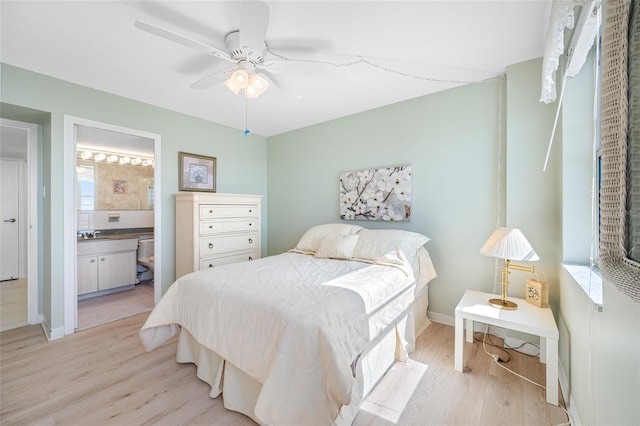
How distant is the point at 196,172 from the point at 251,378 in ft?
9.11

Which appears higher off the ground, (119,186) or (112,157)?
(112,157)

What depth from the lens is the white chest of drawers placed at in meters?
3.04

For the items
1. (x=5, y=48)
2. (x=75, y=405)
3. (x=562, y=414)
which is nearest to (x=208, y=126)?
(x=5, y=48)

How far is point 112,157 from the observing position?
3775 mm

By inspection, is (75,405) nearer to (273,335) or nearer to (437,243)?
(273,335)

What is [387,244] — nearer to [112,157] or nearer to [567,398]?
[567,398]

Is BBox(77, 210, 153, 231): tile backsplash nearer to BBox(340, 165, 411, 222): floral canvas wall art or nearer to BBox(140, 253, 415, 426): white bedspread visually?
BBox(140, 253, 415, 426): white bedspread

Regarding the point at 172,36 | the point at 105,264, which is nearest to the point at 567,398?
the point at 172,36

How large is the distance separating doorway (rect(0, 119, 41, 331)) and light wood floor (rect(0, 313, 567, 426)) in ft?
2.57

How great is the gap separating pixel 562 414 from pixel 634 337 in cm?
114

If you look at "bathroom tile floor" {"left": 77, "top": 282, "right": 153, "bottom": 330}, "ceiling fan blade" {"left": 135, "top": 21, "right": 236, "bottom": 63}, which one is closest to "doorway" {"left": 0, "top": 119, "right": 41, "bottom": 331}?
"bathroom tile floor" {"left": 77, "top": 282, "right": 153, "bottom": 330}

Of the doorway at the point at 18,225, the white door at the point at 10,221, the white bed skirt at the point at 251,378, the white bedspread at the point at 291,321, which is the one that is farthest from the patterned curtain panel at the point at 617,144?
the white door at the point at 10,221

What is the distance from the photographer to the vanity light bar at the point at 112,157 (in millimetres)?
3547

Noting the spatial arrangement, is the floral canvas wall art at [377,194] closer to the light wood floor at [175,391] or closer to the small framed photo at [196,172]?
the light wood floor at [175,391]
